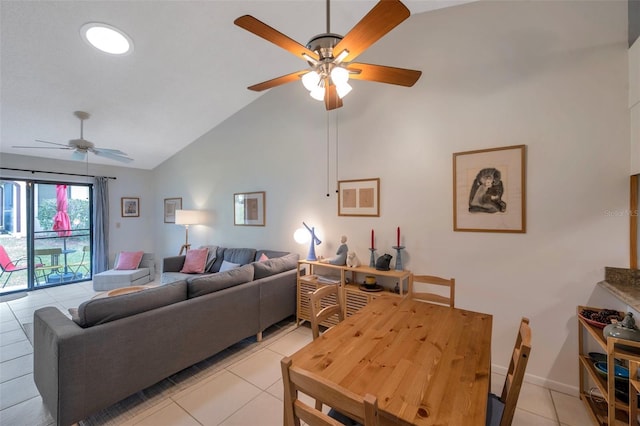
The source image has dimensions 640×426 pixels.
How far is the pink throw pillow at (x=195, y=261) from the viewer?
4.42 meters

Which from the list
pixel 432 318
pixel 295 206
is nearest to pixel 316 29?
pixel 295 206

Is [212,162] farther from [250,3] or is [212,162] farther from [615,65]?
[615,65]

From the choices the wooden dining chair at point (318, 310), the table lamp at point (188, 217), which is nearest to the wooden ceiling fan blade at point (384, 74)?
the wooden dining chair at point (318, 310)

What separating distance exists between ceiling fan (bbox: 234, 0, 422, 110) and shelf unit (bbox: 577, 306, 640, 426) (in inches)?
72.9

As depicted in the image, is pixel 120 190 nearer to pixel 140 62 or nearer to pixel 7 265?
pixel 7 265

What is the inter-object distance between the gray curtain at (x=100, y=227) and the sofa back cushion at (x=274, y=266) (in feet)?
14.5

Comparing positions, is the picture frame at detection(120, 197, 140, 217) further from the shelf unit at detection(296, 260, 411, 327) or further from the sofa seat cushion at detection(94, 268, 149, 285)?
the shelf unit at detection(296, 260, 411, 327)

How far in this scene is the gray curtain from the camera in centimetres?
534

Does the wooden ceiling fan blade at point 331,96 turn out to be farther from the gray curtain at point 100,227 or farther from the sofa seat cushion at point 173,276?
the gray curtain at point 100,227

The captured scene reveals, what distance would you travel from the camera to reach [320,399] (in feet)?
2.70

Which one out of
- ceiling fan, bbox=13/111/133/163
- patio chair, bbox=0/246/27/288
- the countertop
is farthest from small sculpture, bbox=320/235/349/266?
patio chair, bbox=0/246/27/288

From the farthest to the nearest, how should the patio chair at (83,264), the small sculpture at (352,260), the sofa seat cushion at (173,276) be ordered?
the patio chair at (83,264) < the sofa seat cushion at (173,276) < the small sculpture at (352,260)

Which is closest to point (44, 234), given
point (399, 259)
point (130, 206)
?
point (130, 206)

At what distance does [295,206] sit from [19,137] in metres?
4.31
